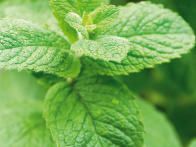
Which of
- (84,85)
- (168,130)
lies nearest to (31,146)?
(84,85)

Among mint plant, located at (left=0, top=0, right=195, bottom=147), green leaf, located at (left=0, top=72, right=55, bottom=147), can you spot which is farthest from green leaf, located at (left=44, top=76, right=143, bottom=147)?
green leaf, located at (left=0, top=72, right=55, bottom=147)

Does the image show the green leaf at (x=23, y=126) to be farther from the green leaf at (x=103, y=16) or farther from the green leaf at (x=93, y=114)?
the green leaf at (x=103, y=16)

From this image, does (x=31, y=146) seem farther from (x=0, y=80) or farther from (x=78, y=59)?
(x=0, y=80)

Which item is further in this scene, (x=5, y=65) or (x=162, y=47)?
(x=162, y=47)

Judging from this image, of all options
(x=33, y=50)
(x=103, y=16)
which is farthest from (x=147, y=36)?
(x=33, y=50)

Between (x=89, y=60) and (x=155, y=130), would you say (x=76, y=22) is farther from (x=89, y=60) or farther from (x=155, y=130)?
(x=155, y=130)
